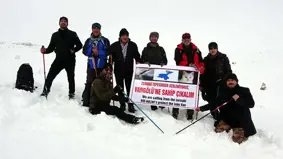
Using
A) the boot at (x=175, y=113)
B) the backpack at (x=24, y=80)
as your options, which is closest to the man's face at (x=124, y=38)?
the boot at (x=175, y=113)

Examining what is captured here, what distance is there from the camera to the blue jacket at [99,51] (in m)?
8.05

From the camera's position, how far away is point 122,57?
316 inches

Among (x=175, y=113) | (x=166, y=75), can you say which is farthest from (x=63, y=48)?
(x=175, y=113)

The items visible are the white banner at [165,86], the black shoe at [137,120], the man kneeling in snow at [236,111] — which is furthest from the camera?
the white banner at [165,86]

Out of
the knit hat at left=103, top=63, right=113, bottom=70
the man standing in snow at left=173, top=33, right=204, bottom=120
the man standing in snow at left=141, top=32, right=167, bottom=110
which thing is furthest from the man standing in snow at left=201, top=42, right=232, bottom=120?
the knit hat at left=103, top=63, right=113, bottom=70

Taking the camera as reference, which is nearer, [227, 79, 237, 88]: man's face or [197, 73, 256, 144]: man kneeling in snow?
[197, 73, 256, 144]: man kneeling in snow

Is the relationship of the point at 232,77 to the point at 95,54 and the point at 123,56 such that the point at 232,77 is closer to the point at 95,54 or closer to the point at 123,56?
the point at 123,56

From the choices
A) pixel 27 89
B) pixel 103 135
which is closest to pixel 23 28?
pixel 27 89

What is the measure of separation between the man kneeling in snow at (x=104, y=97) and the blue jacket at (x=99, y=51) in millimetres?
549

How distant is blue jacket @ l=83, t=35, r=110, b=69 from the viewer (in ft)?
26.4

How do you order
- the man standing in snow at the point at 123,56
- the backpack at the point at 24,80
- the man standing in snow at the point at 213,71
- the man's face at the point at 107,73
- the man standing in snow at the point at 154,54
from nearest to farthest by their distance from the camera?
the man's face at the point at 107,73 < the man standing in snow at the point at 213,71 < the man standing in snow at the point at 123,56 < the man standing in snow at the point at 154,54 < the backpack at the point at 24,80

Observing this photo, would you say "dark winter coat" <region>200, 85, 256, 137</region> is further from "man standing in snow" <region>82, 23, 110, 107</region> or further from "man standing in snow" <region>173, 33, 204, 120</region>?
"man standing in snow" <region>82, 23, 110, 107</region>

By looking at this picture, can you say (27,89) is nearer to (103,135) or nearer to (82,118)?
(82,118)

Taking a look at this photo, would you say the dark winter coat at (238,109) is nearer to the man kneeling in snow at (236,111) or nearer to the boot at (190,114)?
the man kneeling in snow at (236,111)
